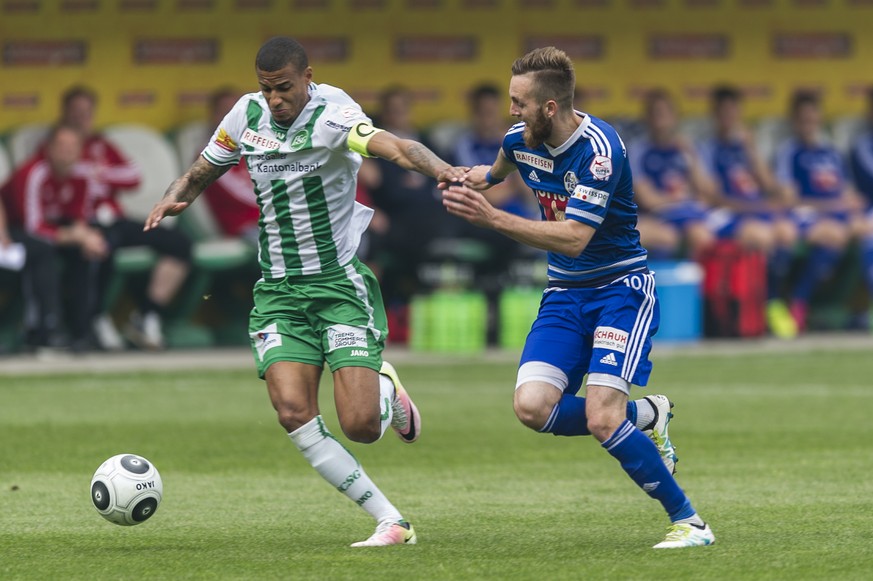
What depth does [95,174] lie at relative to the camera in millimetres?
15516

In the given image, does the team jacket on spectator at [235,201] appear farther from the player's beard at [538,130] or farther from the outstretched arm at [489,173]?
the player's beard at [538,130]

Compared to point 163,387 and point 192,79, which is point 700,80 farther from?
point 163,387

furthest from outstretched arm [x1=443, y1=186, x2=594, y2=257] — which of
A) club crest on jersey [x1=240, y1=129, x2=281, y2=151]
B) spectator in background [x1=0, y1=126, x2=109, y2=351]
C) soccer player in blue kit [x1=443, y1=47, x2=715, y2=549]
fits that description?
A: spectator in background [x1=0, y1=126, x2=109, y2=351]

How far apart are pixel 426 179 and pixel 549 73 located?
382 inches

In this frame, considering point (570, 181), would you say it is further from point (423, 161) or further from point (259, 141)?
point (259, 141)

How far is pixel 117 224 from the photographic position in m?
15.4

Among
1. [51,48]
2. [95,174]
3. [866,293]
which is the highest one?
[51,48]

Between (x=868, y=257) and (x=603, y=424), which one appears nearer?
(x=603, y=424)

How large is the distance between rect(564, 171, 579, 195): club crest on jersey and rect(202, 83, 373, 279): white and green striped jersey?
91 cm

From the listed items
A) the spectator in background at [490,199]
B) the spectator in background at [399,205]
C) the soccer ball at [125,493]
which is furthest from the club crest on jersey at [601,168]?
the spectator in background at [490,199]

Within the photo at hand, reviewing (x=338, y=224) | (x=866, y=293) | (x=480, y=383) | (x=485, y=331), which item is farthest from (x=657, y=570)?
(x=866, y=293)

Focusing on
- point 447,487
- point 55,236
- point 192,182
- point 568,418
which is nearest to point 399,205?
point 55,236

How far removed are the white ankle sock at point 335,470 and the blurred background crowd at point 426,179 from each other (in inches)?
322

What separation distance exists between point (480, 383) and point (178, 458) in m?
4.36
